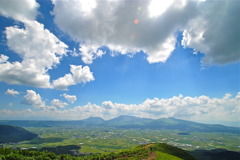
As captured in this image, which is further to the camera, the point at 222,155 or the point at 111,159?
the point at 222,155

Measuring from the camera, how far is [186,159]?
84.8 m

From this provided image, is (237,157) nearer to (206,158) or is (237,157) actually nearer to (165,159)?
(206,158)

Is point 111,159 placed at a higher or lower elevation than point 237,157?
higher

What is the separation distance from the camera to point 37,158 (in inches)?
2119

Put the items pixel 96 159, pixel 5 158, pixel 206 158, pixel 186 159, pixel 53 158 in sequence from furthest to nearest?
pixel 206 158
pixel 186 159
pixel 96 159
pixel 53 158
pixel 5 158

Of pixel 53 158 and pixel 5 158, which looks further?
pixel 53 158

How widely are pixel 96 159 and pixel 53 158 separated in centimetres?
1976

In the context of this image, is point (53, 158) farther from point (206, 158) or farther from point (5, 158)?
point (206, 158)

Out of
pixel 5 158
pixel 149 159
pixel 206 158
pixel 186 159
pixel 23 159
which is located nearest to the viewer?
pixel 5 158

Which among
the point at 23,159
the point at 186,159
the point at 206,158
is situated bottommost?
the point at 206,158

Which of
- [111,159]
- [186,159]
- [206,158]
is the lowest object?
[206,158]

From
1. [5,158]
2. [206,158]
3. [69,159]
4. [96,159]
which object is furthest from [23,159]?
[206,158]

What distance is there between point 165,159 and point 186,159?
3862cm

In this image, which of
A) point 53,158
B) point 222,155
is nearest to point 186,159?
point 53,158
